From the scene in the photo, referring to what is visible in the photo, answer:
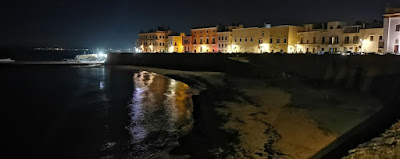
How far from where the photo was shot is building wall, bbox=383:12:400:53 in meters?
33.8

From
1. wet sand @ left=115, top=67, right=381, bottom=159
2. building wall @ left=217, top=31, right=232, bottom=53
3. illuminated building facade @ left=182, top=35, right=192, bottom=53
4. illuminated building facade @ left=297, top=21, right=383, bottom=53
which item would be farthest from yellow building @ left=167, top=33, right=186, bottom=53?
wet sand @ left=115, top=67, right=381, bottom=159

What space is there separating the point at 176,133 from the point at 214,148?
290cm

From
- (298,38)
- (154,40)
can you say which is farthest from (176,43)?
(298,38)

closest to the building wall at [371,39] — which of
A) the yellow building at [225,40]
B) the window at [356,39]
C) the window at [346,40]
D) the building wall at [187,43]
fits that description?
the window at [356,39]

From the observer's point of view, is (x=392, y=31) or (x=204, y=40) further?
(x=204, y=40)

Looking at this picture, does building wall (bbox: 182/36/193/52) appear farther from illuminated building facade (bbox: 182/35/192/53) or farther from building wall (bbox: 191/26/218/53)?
building wall (bbox: 191/26/218/53)

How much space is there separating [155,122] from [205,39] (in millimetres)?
52604

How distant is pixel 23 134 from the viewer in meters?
14.3

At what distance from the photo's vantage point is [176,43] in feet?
244

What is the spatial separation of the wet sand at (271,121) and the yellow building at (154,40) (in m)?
56.0

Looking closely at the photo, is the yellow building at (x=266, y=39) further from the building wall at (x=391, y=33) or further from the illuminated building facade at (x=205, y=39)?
the building wall at (x=391, y=33)

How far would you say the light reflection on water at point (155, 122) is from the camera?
12324 mm

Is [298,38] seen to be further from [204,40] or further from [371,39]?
[204,40]

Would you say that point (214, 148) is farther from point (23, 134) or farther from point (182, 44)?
point (182, 44)
